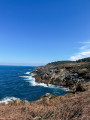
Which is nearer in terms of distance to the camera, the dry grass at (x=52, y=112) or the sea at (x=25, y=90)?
the dry grass at (x=52, y=112)

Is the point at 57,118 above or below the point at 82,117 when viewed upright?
below

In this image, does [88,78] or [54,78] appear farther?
[54,78]

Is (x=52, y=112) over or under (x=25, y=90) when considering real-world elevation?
over

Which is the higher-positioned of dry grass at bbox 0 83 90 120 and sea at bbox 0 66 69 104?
dry grass at bbox 0 83 90 120

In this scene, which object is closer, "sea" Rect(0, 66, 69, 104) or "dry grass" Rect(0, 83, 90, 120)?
"dry grass" Rect(0, 83, 90, 120)

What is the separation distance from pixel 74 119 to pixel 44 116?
7.63 ft

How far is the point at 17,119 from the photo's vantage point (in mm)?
6582

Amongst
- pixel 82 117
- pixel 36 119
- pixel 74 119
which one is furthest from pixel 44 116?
pixel 82 117

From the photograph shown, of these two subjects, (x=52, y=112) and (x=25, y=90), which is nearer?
(x=52, y=112)

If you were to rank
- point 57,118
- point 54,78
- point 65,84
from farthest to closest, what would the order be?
point 54,78 < point 65,84 < point 57,118

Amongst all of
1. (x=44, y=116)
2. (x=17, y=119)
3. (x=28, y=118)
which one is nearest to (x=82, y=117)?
(x=44, y=116)

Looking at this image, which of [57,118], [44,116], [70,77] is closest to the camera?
[57,118]

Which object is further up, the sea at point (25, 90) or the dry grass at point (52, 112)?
the dry grass at point (52, 112)

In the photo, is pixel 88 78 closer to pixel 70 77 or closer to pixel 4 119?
pixel 70 77
